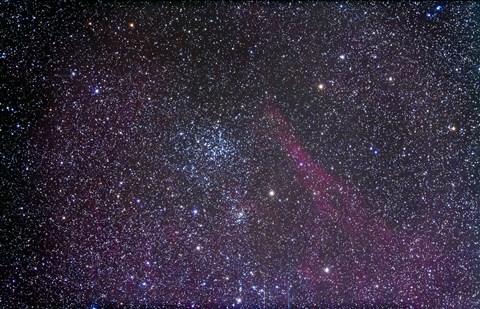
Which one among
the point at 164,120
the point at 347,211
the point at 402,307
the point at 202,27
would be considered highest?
the point at 202,27

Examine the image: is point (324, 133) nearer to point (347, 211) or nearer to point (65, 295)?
point (347, 211)

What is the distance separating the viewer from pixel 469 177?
680mm

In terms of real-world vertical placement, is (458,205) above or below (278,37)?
below

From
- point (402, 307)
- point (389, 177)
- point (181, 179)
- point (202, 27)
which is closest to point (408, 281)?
point (402, 307)

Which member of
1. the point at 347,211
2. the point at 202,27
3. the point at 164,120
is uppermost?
the point at 202,27

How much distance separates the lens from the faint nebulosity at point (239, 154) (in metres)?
0.67

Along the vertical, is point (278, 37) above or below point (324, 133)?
above

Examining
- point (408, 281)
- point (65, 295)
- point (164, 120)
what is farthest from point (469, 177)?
point (65, 295)

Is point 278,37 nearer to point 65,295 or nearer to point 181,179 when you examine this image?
point 181,179

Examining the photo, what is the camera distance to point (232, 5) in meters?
0.68

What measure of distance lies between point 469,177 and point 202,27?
430 mm

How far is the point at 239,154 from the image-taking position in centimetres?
68

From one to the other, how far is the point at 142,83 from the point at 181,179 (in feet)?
0.47

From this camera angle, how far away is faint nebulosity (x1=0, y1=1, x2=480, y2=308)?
67 cm
